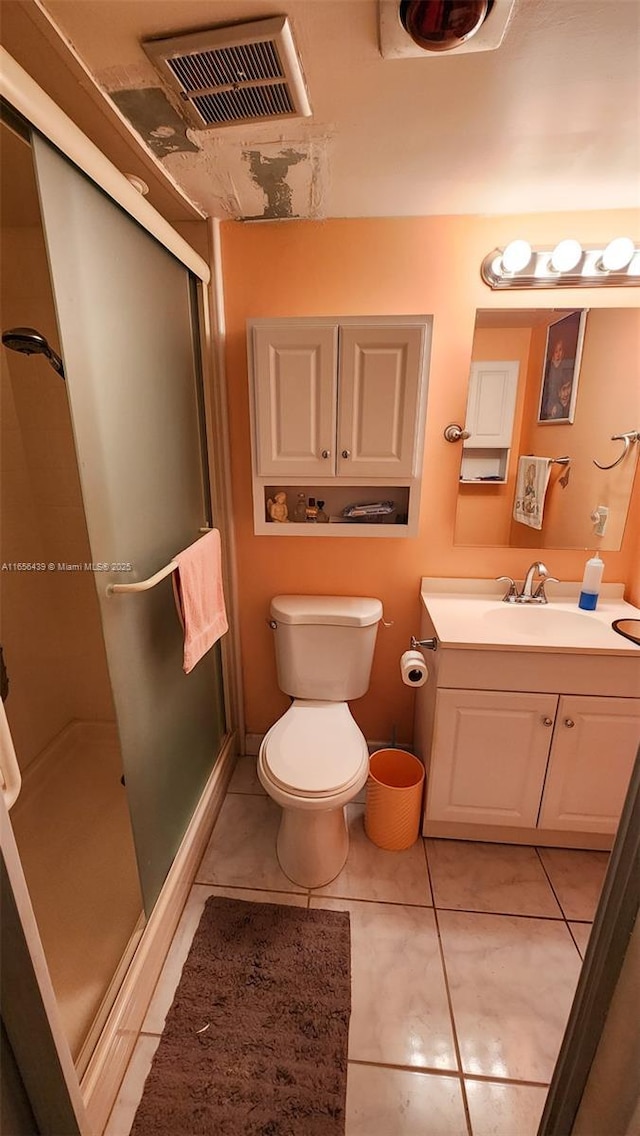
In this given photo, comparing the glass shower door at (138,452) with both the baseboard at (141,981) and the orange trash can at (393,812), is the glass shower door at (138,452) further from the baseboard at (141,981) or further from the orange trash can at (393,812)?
the orange trash can at (393,812)

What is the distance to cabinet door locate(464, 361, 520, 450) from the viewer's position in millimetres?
1508

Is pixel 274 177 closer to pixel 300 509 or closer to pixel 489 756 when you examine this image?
pixel 300 509

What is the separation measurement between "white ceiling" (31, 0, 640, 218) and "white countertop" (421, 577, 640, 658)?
49.4 inches

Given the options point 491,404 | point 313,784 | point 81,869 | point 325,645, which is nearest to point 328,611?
point 325,645

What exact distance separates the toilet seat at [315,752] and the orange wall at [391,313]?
39 centimetres

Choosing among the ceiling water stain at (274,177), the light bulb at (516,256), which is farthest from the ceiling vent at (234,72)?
the light bulb at (516,256)

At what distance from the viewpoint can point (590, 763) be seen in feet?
4.53

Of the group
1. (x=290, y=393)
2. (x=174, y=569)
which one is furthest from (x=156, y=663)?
(x=290, y=393)

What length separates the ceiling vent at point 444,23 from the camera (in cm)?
73

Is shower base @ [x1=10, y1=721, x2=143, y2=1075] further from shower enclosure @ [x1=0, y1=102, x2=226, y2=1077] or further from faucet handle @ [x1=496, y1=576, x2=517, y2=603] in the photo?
faucet handle @ [x1=496, y1=576, x2=517, y2=603]

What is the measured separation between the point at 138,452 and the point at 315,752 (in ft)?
3.37

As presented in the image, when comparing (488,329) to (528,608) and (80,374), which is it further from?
(80,374)

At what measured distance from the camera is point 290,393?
1409 millimetres

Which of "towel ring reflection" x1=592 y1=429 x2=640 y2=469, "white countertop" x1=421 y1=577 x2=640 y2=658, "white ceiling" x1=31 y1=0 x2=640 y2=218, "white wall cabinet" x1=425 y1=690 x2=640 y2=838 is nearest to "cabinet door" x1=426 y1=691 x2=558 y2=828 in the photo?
"white wall cabinet" x1=425 y1=690 x2=640 y2=838
